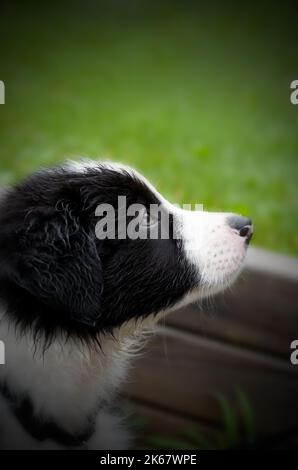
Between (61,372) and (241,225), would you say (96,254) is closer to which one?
(61,372)

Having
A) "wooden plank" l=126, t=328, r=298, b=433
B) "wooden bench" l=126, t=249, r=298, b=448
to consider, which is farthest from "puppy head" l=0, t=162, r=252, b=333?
"wooden plank" l=126, t=328, r=298, b=433

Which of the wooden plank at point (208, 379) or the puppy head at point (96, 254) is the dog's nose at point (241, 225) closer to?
the puppy head at point (96, 254)

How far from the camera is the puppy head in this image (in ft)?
6.38

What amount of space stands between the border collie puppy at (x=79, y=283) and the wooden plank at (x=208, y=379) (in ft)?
2.71

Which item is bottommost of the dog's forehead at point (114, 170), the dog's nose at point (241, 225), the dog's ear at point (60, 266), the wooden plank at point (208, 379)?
the wooden plank at point (208, 379)

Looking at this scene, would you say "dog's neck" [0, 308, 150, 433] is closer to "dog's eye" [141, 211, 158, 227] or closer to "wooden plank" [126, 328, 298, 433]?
"dog's eye" [141, 211, 158, 227]

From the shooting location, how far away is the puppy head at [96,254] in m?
1.94

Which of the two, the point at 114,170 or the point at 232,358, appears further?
the point at 232,358

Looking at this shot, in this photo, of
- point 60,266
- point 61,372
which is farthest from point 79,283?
point 61,372

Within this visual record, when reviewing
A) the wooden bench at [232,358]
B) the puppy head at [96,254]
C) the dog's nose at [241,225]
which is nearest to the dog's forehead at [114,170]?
the puppy head at [96,254]

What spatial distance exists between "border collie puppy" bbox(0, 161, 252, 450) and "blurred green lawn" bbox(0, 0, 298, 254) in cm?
133

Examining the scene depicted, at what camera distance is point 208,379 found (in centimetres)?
324

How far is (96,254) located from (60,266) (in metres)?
0.16

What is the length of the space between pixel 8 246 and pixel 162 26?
570cm
